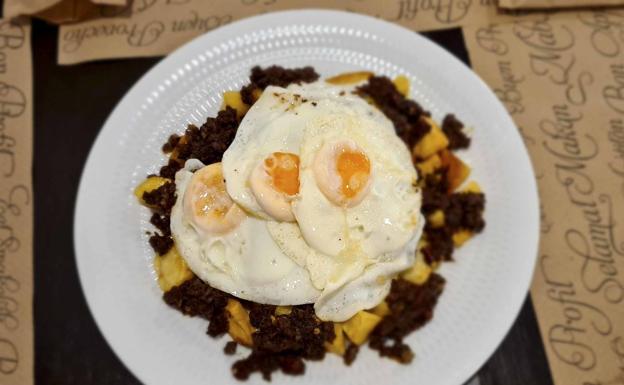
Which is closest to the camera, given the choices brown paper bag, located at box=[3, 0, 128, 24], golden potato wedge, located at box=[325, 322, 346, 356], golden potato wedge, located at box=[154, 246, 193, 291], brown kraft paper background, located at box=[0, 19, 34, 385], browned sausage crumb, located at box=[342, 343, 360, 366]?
golden potato wedge, located at box=[154, 246, 193, 291]

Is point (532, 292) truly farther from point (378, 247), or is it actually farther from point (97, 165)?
point (97, 165)

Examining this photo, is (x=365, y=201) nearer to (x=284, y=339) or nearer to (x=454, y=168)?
(x=284, y=339)

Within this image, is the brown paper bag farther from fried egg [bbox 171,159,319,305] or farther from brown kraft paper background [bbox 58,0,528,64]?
fried egg [bbox 171,159,319,305]

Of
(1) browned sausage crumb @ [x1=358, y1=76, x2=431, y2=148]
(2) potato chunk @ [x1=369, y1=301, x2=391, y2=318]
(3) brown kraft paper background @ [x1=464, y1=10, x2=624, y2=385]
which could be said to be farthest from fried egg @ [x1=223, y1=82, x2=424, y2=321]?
(3) brown kraft paper background @ [x1=464, y1=10, x2=624, y2=385]

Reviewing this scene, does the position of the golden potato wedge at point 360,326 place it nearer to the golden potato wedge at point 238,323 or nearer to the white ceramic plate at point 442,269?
the white ceramic plate at point 442,269

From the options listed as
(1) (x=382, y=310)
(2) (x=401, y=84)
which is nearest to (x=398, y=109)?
(2) (x=401, y=84)

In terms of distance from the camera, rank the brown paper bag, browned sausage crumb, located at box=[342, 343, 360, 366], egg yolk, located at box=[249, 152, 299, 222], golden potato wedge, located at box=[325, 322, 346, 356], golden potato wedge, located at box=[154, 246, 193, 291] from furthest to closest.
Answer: the brown paper bag < browned sausage crumb, located at box=[342, 343, 360, 366] < golden potato wedge, located at box=[325, 322, 346, 356] < golden potato wedge, located at box=[154, 246, 193, 291] < egg yolk, located at box=[249, 152, 299, 222]
